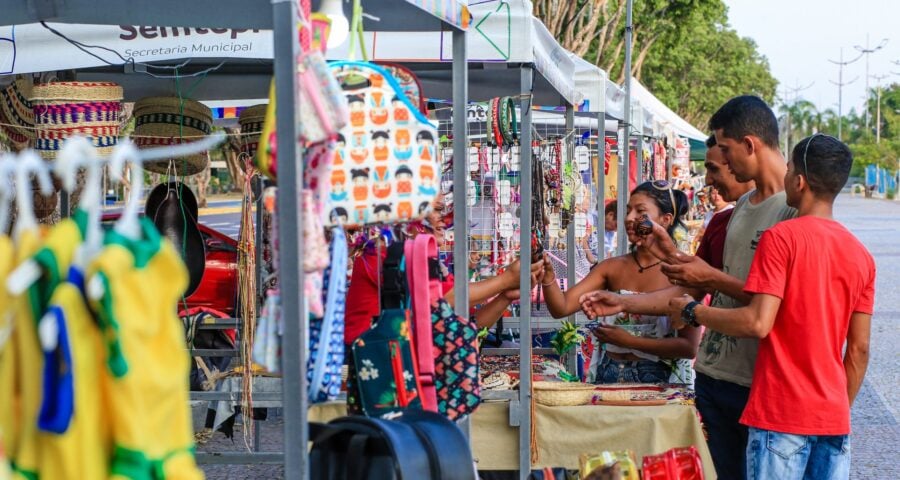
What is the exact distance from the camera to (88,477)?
5.07 feet

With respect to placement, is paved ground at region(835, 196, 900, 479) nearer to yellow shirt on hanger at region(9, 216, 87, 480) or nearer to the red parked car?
the red parked car

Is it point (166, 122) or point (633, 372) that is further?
point (166, 122)

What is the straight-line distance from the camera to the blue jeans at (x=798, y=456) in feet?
11.5

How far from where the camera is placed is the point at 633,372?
189 inches

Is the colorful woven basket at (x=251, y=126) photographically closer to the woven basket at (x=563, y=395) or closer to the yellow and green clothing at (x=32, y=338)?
the woven basket at (x=563, y=395)

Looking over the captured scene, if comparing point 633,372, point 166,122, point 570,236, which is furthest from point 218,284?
point 633,372

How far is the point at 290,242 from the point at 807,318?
2.13 m

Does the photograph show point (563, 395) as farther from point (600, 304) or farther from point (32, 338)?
point (32, 338)

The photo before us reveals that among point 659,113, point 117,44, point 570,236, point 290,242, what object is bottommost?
point 570,236

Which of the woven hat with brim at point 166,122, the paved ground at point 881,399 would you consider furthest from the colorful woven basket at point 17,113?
the paved ground at point 881,399

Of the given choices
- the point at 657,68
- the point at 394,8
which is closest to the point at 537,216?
the point at 394,8

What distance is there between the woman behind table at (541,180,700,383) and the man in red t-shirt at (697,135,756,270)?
39 centimetres

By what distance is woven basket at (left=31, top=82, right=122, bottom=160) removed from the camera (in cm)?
409

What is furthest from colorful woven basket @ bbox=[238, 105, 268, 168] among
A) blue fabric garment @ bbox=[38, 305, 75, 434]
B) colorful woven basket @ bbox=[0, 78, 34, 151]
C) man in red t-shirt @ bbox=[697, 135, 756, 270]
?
blue fabric garment @ bbox=[38, 305, 75, 434]
